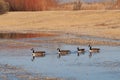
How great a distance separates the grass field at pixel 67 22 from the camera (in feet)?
109

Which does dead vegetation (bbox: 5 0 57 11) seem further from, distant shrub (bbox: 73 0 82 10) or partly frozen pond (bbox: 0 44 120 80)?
partly frozen pond (bbox: 0 44 120 80)

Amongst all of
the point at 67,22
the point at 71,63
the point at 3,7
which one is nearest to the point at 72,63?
the point at 71,63

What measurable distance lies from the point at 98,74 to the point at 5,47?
405 inches

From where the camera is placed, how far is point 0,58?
68.4 feet

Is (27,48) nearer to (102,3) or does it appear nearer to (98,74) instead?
(98,74)

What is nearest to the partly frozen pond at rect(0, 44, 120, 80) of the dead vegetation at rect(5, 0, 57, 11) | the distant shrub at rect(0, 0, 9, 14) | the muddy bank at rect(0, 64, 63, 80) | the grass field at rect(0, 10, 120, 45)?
the muddy bank at rect(0, 64, 63, 80)

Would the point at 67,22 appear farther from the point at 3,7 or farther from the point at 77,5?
the point at 3,7

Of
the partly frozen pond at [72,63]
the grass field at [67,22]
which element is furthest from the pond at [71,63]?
the grass field at [67,22]

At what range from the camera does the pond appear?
16.0 metres

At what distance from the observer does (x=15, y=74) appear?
16.3 meters

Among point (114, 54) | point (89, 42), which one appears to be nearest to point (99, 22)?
point (89, 42)

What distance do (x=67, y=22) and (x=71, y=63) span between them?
65.5 ft

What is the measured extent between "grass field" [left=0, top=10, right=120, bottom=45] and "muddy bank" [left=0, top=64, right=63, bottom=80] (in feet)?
43.0

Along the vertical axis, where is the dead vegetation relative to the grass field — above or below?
above
